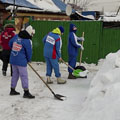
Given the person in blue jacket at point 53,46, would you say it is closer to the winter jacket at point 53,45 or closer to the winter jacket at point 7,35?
the winter jacket at point 53,45

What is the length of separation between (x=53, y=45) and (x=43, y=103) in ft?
6.18

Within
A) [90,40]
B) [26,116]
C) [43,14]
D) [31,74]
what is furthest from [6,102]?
[43,14]

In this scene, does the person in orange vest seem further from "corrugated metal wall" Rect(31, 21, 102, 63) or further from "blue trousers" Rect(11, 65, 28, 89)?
"corrugated metal wall" Rect(31, 21, 102, 63)

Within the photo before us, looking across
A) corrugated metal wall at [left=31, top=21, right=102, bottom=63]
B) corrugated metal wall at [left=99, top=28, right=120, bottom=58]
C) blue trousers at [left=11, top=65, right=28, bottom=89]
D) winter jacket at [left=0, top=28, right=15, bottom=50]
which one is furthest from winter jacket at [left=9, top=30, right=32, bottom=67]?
corrugated metal wall at [left=99, top=28, right=120, bottom=58]

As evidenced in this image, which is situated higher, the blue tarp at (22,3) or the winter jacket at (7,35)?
the blue tarp at (22,3)

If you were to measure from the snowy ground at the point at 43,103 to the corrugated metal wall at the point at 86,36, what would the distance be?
3.17m

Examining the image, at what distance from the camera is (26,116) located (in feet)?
14.8

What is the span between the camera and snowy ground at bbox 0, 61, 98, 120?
15.0ft

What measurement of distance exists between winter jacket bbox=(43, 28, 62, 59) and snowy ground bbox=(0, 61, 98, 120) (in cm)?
88

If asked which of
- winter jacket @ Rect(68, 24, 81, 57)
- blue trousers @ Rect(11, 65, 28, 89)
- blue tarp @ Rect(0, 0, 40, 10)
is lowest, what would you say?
blue trousers @ Rect(11, 65, 28, 89)

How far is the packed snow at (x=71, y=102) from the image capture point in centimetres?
369

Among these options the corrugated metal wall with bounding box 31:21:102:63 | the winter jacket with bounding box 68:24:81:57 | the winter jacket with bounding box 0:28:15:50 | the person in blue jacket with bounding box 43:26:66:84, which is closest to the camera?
the person in blue jacket with bounding box 43:26:66:84

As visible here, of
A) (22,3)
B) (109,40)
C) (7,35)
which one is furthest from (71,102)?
(22,3)

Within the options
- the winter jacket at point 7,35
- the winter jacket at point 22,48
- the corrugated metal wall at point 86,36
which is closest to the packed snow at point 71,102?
the winter jacket at point 22,48
